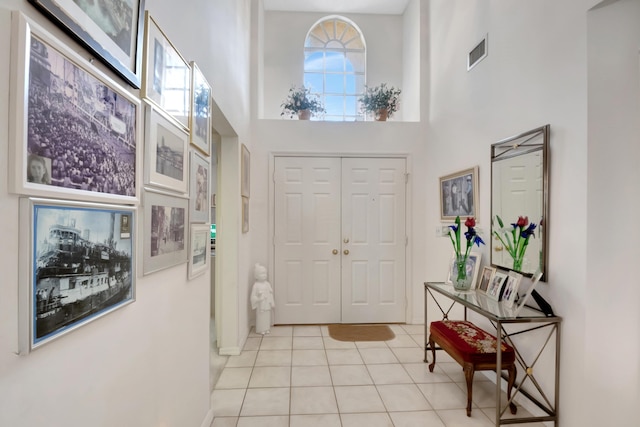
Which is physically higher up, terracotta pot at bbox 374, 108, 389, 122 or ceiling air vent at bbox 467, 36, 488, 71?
ceiling air vent at bbox 467, 36, 488, 71

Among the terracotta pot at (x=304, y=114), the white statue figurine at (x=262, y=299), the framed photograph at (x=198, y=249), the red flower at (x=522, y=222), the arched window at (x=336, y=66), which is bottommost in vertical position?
the white statue figurine at (x=262, y=299)

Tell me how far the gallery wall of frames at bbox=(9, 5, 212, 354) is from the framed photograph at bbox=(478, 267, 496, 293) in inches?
90.4

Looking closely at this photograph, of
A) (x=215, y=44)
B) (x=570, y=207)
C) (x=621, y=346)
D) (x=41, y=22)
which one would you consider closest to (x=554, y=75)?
(x=570, y=207)

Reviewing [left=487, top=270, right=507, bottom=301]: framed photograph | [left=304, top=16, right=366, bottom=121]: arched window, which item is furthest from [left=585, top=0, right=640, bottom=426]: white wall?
[left=304, top=16, right=366, bottom=121]: arched window

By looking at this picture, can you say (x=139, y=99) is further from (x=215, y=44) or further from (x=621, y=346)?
(x=621, y=346)

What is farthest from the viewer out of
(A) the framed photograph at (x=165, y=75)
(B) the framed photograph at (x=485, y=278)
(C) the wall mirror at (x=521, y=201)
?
(B) the framed photograph at (x=485, y=278)

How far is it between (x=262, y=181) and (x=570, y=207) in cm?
302

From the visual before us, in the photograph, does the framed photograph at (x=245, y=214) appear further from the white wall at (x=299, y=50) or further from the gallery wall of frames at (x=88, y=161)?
the gallery wall of frames at (x=88, y=161)

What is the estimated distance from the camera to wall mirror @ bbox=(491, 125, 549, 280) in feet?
6.58

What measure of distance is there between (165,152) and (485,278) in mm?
2452

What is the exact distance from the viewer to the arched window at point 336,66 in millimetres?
4449

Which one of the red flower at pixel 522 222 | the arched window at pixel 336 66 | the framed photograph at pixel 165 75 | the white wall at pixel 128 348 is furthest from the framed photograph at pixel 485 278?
the arched window at pixel 336 66

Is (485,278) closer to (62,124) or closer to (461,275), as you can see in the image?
(461,275)

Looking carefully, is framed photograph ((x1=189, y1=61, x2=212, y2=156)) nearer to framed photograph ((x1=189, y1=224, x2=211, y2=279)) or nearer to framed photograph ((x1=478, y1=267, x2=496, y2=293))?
framed photograph ((x1=189, y1=224, x2=211, y2=279))
